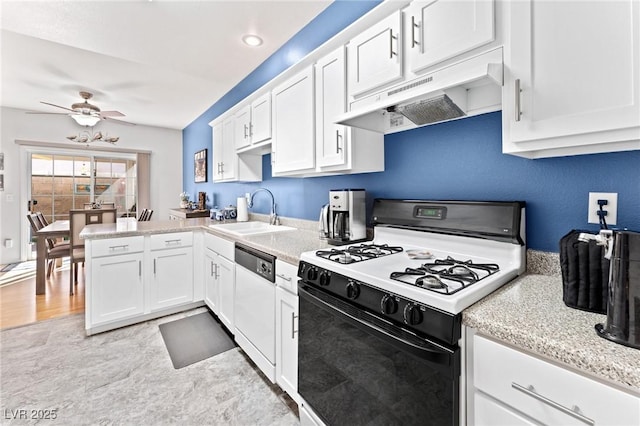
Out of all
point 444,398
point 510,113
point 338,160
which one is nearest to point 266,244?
point 338,160

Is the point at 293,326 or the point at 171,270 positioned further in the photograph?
the point at 171,270

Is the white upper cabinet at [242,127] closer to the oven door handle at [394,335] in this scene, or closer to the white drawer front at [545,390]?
the oven door handle at [394,335]

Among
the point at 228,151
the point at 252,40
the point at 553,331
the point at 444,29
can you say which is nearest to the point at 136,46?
the point at 252,40

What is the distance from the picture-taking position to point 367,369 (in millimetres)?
1027

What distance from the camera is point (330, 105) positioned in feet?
5.77

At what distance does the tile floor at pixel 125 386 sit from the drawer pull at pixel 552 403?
1.26 metres

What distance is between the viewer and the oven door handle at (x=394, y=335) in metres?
0.79

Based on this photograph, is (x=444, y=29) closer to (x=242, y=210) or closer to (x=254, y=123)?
(x=254, y=123)

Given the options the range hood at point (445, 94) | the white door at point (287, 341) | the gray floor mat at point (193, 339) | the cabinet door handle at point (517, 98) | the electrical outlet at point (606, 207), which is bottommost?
the gray floor mat at point (193, 339)

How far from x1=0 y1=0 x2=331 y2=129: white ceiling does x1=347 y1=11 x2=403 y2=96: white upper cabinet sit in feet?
3.05

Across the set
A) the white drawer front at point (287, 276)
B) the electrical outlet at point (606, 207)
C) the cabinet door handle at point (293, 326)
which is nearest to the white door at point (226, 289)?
the white drawer front at point (287, 276)

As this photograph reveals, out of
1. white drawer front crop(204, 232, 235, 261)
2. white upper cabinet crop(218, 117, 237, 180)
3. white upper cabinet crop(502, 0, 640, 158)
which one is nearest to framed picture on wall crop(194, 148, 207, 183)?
white upper cabinet crop(218, 117, 237, 180)

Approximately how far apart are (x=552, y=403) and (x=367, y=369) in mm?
542

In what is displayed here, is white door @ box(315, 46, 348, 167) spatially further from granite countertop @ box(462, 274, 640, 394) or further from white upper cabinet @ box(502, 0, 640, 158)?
granite countertop @ box(462, 274, 640, 394)
